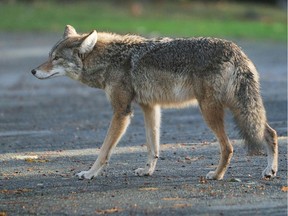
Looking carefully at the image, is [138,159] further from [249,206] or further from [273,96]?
[273,96]

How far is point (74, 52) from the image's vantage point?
11.0m

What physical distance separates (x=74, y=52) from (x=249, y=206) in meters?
3.49

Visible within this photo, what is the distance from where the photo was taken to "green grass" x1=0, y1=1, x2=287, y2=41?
37375mm

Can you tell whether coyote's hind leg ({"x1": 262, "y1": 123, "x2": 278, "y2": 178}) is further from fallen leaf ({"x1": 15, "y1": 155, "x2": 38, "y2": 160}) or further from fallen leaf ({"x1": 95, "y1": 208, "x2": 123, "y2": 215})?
fallen leaf ({"x1": 15, "y1": 155, "x2": 38, "y2": 160})

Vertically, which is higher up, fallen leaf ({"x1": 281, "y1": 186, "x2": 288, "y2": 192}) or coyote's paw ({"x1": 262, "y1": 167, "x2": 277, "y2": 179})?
fallen leaf ({"x1": 281, "y1": 186, "x2": 288, "y2": 192})

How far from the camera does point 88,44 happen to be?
10.9 metres

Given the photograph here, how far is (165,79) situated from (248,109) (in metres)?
1.10

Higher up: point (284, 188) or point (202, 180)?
point (284, 188)

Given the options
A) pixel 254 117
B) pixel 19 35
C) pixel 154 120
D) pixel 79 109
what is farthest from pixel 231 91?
pixel 19 35

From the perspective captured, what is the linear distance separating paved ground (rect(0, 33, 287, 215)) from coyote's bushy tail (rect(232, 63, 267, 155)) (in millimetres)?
422

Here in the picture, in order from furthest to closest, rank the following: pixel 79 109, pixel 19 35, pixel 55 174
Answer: pixel 19 35
pixel 79 109
pixel 55 174

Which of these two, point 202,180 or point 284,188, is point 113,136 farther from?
point 284,188

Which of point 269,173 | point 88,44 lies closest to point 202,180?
point 269,173

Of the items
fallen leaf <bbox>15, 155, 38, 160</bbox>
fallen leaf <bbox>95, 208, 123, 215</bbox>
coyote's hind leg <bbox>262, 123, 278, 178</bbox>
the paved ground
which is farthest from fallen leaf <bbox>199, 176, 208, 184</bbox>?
fallen leaf <bbox>15, 155, 38, 160</bbox>
